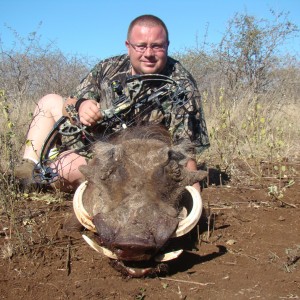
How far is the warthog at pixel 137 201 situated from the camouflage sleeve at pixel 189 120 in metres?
0.78

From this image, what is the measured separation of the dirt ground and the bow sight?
370 millimetres

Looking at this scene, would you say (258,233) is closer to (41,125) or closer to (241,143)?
(41,125)

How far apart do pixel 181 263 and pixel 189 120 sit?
1.57 metres

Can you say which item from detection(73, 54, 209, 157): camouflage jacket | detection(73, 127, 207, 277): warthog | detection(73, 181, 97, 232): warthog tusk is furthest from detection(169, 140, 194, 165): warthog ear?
detection(73, 181, 97, 232): warthog tusk

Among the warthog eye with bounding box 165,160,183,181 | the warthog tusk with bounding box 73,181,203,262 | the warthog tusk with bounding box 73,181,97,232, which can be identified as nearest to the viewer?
the warthog tusk with bounding box 73,181,203,262

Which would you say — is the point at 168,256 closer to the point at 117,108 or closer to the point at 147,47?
the point at 117,108

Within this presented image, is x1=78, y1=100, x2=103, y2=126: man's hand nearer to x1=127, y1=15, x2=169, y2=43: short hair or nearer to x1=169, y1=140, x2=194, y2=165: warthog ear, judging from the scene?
x1=169, y1=140, x2=194, y2=165: warthog ear

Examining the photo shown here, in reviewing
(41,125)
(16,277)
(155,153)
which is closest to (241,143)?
(41,125)

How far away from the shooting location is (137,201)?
7.02ft

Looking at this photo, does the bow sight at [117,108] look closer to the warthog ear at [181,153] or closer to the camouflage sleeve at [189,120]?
the camouflage sleeve at [189,120]

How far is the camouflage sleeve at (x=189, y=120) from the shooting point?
3692 mm

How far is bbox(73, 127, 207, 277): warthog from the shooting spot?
1997 millimetres

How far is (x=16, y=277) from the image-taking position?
2.39 meters

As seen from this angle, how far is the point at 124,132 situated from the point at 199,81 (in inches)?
388
